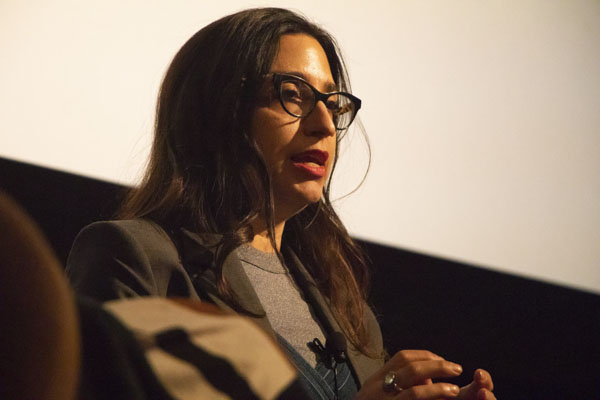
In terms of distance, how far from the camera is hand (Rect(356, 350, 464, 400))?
785mm

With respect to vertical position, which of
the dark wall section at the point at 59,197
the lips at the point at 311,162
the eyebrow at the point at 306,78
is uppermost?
the eyebrow at the point at 306,78

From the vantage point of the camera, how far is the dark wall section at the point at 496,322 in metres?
1.83

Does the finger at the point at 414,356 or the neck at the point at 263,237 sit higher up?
the neck at the point at 263,237

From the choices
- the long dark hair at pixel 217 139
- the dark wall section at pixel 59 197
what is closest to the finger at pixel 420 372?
the long dark hair at pixel 217 139

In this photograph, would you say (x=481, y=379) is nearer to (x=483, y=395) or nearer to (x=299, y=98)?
(x=483, y=395)

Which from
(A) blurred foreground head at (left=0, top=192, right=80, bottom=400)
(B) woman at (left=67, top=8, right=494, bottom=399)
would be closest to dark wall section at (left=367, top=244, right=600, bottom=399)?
(B) woman at (left=67, top=8, right=494, bottom=399)

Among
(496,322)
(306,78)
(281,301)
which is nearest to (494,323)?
(496,322)

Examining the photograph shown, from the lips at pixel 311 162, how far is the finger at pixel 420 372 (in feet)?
1.32

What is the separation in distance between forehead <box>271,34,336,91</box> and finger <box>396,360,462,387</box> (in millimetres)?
548

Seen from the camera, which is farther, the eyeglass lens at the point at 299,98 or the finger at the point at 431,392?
the eyeglass lens at the point at 299,98

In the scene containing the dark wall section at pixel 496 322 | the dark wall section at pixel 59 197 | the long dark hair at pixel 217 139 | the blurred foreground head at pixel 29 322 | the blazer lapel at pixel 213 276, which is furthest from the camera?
the dark wall section at pixel 496 322

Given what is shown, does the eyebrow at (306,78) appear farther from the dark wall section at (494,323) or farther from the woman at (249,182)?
the dark wall section at (494,323)

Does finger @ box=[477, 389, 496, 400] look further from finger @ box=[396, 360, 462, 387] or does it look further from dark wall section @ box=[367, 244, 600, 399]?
dark wall section @ box=[367, 244, 600, 399]

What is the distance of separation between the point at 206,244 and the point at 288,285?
0.21 m
